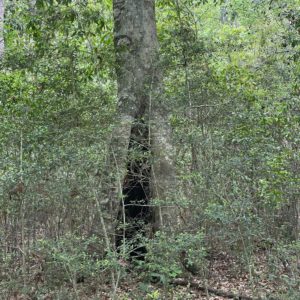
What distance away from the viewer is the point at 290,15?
20.5 ft

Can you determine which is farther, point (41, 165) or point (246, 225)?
point (41, 165)

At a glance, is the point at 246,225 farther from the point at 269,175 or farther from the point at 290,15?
the point at 290,15

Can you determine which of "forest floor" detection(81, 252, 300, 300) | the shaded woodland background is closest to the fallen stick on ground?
"forest floor" detection(81, 252, 300, 300)

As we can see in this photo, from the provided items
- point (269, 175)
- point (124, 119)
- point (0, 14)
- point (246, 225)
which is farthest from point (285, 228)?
point (0, 14)

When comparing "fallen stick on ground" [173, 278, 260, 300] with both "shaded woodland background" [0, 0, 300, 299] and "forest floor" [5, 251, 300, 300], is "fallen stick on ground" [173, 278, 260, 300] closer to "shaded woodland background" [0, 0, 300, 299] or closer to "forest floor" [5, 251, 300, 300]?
"forest floor" [5, 251, 300, 300]

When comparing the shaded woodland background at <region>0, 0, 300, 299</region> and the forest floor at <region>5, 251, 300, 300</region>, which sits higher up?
the shaded woodland background at <region>0, 0, 300, 299</region>

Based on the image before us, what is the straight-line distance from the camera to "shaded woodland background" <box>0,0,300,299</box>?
5273mm

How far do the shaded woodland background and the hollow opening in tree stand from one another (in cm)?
6

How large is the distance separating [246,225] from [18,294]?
276 centimetres

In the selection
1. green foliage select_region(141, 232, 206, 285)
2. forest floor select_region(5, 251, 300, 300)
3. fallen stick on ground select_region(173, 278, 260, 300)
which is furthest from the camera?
fallen stick on ground select_region(173, 278, 260, 300)

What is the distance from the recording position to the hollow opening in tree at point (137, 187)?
5.96 m

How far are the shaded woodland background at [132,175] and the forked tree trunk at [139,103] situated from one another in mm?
148

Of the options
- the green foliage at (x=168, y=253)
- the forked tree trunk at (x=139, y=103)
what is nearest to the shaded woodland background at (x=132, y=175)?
the green foliage at (x=168, y=253)

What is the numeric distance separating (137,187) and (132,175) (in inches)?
22.1
